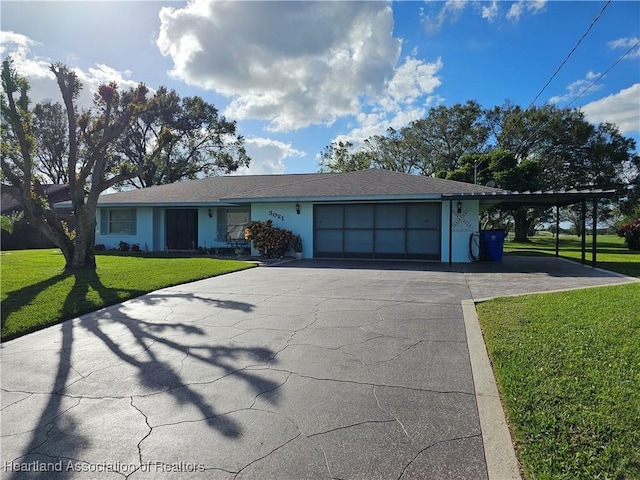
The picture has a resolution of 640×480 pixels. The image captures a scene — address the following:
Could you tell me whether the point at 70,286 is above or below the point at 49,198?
below

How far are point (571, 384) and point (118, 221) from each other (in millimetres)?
20514

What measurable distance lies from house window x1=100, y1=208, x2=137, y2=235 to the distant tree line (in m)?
20.4

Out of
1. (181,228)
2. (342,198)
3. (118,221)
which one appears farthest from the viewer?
(118,221)

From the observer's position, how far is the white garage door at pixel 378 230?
1453 centimetres

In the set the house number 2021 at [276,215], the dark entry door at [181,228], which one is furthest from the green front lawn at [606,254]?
the dark entry door at [181,228]

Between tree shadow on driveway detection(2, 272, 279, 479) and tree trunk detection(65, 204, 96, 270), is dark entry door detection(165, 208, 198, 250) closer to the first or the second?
tree trunk detection(65, 204, 96, 270)

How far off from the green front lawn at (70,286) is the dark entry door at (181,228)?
6.72 metres

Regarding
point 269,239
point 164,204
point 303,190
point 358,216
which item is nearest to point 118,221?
point 164,204

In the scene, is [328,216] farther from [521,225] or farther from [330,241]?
[521,225]

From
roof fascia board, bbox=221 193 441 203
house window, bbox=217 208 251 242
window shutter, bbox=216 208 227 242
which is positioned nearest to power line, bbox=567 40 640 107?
roof fascia board, bbox=221 193 441 203

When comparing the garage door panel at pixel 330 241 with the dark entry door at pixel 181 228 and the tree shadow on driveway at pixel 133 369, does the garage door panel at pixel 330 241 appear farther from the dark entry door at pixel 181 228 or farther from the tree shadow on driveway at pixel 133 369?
the tree shadow on driveway at pixel 133 369

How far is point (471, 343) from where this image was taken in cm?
445

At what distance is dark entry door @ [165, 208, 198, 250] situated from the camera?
1880 cm

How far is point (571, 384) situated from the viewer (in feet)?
10.5
